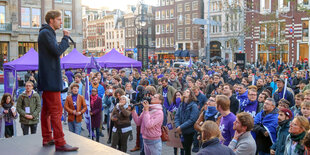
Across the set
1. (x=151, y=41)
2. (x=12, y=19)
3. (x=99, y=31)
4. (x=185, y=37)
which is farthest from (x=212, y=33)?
(x=99, y=31)

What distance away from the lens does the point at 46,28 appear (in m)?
4.01

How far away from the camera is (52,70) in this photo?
13.1 feet

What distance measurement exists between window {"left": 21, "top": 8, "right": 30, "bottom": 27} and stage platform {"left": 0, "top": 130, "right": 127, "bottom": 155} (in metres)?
33.0

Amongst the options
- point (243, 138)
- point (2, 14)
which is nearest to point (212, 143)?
point (243, 138)

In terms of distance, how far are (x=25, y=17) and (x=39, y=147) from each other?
33631 millimetres

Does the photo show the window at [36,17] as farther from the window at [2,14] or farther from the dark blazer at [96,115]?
the dark blazer at [96,115]

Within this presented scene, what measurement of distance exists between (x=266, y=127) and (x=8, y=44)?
33392 mm

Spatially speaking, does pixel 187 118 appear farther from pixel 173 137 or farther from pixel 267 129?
pixel 267 129

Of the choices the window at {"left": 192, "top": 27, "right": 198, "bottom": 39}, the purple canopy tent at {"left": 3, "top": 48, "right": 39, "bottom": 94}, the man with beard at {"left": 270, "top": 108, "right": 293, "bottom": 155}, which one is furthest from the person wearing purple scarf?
the window at {"left": 192, "top": 27, "right": 198, "bottom": 39}

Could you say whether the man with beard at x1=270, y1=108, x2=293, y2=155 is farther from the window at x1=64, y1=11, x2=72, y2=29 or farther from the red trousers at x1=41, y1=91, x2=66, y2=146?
the window at x1=64, y1=11, x2=72, y2=29

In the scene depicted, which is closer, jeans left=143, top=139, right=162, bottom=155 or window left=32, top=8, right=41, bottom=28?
jeans left=143, top=139, right=162, bottom=155

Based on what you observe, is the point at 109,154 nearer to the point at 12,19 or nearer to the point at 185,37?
the point at 12,19

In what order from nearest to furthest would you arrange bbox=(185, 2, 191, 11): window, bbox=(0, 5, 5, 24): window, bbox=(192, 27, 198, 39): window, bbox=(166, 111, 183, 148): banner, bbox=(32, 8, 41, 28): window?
bbox=(166, 111, 183, 148): banner, bbox=(0, 5, 5, 24): window, bbox=(32, 8, 41, 28): window, bbox=(192, 27, 198, 39): window, bbox=(185, 2, 191, 11): window

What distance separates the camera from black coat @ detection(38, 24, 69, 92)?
394 centimetres
